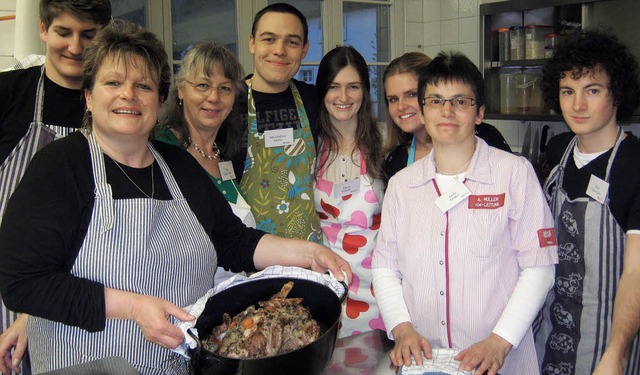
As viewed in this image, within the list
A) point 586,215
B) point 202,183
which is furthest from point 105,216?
point 586,215

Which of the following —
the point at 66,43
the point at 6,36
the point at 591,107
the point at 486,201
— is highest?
the point at 6,36

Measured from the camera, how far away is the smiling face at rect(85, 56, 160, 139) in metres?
Answer: 1.25

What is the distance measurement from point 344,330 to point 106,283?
108 centimetres

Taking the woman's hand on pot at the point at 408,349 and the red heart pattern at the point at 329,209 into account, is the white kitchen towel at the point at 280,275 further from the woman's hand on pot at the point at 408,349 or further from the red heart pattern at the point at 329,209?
the red heart pattern at the point at 329,209

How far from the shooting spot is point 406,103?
6.42 feet

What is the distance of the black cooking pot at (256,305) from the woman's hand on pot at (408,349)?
0.55 feet

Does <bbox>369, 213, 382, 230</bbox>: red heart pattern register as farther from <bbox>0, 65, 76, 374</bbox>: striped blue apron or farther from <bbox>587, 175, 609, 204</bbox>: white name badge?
<bbox>0, 65, 76, 374</bbox>: striped blue apron

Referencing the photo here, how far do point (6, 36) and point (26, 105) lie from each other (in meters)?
1.08

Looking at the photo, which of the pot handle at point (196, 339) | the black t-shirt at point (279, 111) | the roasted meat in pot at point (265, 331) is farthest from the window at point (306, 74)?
the pot handle at point (196, 339)

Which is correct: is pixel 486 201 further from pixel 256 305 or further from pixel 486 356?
pixel 256 305

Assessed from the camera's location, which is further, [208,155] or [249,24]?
[249,24]

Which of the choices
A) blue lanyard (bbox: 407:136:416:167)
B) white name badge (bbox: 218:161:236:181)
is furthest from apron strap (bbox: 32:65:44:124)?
blue lanyard (bbox: 407:136:416:167)

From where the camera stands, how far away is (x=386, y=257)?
152 centimetres

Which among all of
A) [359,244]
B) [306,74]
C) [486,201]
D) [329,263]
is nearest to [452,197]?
[486,201]
